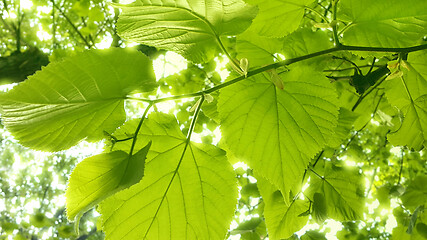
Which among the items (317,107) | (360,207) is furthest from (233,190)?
(360,207)

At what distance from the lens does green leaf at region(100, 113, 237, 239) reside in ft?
1.48

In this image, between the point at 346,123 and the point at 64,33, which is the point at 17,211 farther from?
the point at 346,123

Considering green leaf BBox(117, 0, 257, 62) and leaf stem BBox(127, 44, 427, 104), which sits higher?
green leaf BBox(117, 0, 257, 62)

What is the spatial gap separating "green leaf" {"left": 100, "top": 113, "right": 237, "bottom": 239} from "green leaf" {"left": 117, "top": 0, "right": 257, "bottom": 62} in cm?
12

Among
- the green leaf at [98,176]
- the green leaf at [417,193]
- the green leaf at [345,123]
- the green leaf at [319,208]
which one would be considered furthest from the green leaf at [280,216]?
the green leaf at [417,193]

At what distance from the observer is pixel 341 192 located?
2.80 ft

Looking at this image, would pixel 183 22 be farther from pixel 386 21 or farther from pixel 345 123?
pixel 345 123

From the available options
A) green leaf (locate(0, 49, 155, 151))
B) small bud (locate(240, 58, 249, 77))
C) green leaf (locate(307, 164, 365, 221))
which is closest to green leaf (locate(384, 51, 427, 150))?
green leaf (locate(307, 164, 365, 221))

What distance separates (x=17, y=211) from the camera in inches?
328

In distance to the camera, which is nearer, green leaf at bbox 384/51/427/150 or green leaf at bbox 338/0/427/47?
green leaf at bbox 338/0/427/47

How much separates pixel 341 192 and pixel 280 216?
20 centimetres

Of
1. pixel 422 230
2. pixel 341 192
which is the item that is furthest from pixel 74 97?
pixel 422 230

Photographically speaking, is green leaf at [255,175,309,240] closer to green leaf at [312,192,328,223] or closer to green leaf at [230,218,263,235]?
green leaf at [312,192,328,223]

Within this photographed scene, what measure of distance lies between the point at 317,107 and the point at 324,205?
0.40 meters
